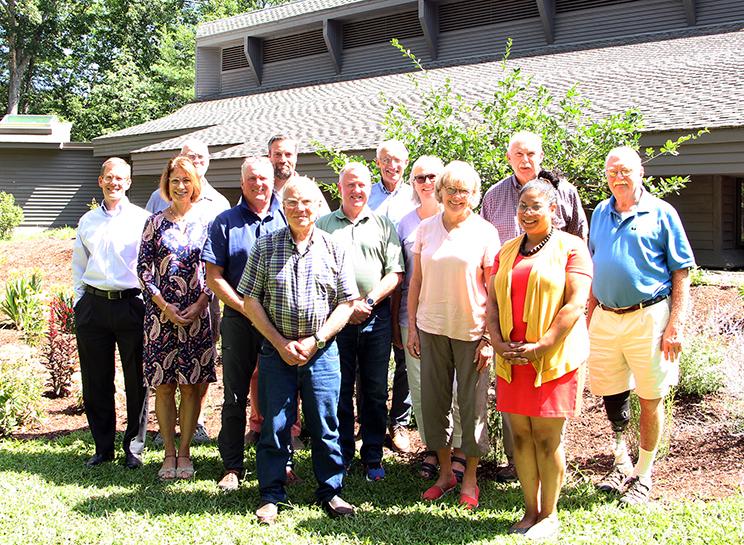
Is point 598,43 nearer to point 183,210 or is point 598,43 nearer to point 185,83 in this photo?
point 183,210

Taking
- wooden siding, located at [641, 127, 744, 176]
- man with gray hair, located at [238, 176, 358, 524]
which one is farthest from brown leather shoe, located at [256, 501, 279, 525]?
wooden siding, located at [641, 127, 744, 176]

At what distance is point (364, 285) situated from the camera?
5.18 m

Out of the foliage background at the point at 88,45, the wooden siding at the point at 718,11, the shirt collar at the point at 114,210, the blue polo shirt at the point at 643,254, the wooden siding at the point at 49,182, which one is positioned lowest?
the blue polo shirt at the point at 643,254

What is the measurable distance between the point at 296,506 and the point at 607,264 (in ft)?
7.91

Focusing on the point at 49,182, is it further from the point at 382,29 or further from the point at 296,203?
the point at 296,203

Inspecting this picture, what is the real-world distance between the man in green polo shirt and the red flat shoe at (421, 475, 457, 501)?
0.48 m

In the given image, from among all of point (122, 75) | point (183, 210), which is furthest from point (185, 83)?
point (183, 210)

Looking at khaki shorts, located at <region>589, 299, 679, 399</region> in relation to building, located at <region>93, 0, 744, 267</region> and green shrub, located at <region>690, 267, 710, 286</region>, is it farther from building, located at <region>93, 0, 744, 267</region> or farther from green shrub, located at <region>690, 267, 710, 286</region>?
building, located at <region>93, 0, 744, 267</region>

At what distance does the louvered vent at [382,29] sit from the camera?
19.6 meters

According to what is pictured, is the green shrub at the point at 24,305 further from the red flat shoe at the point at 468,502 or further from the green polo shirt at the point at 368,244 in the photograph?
the red flat shoe at the point at 468,502

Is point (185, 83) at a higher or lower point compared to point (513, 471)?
higher

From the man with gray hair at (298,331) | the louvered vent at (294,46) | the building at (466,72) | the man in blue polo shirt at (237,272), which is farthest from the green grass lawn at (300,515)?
the louvered vent at (294,46)

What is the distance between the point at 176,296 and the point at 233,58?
66.6ft

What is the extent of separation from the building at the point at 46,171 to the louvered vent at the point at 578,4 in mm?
16533
